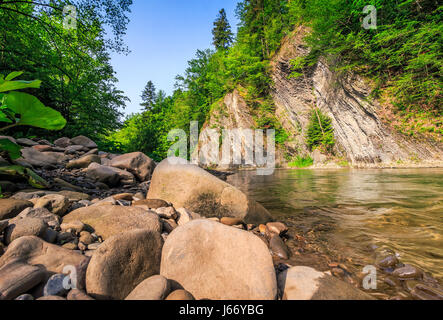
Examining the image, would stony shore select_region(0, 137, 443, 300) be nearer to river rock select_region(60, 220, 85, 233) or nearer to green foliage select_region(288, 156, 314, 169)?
river rock select_region(60, 220, 85, 233)

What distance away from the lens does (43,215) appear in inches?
72.7

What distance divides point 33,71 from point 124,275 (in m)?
9.63

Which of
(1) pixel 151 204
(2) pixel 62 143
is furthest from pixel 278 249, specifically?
(2) pixel 62 143

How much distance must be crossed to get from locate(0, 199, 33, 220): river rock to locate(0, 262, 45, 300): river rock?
101 cm

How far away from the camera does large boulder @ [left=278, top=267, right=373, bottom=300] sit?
1.28m

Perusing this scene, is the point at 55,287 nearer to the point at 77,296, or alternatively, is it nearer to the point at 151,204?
the point at 77,296

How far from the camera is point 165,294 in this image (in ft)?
3.70

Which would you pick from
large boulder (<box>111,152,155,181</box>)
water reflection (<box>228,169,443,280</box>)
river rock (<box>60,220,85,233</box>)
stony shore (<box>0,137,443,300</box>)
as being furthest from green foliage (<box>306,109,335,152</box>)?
river rock (<box>60,220,85,233</box>)

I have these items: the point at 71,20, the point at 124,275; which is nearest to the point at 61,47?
the point at 71,20

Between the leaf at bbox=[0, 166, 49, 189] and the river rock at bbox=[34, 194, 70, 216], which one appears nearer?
the river rock at bbox=[34, 194, 70, 216]

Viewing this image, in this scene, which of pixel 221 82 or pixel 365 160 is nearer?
pixel 365 160

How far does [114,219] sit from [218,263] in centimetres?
129

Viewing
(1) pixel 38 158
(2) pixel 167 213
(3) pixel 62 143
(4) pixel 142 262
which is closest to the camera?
(4) pixel 142 262

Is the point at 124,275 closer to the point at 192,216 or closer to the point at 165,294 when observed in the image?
the point at 165,294
